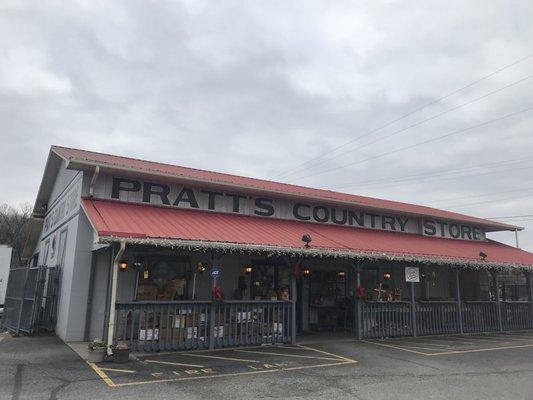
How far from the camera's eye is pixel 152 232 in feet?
34.1

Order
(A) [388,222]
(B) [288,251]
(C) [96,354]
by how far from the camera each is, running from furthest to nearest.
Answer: (A) [388,222], (B) [288,251], (C) [96,354]

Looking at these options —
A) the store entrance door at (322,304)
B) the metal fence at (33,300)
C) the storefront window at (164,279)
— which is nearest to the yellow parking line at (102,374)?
the storefront window at (164,279)

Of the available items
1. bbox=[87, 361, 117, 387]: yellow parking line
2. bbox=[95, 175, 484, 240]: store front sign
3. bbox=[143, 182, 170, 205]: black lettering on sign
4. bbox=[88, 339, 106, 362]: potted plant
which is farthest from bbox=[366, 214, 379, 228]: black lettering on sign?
bbox=[87, 361, 117, 387]: yellow parking line

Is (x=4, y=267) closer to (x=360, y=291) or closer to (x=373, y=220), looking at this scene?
(x=373, y=220)

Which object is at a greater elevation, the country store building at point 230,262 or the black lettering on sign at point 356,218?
the black lettering on sign at point 356,218

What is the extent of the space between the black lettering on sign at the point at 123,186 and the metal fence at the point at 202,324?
3551 mm

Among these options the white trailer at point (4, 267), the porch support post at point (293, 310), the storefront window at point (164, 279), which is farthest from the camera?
the white trailer at point (4, 267)

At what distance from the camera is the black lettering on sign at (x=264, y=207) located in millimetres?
15102

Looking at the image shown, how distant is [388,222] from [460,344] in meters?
6.46

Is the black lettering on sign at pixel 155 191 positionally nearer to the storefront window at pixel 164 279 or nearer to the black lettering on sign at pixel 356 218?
the storefront window at pixel 164 279

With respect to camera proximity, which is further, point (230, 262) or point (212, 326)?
point (230, 262)

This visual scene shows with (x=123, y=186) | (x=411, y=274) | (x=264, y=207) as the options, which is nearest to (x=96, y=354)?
(x=123, y=186)

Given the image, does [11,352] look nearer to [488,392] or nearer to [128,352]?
[128,352]

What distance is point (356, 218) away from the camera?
17.3 meters
